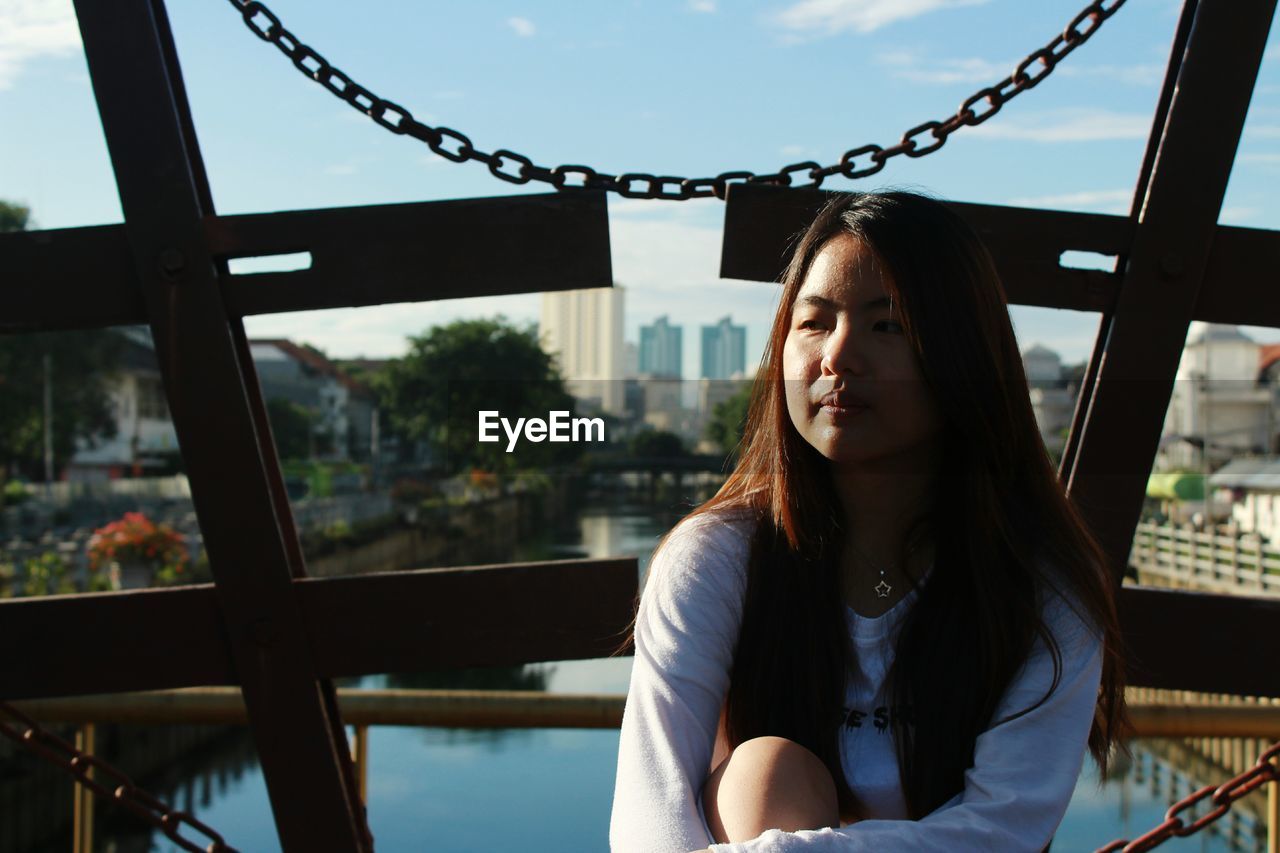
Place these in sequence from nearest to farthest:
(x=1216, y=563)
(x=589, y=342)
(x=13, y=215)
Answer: (x=1216, y=563) → (x=13, y=215) → (x=589, y=342)

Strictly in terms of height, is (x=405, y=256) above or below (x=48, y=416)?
above

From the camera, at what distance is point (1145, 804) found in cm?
1705

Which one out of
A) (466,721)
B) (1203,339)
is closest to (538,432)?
(466,721)

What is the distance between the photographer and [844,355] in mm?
1384

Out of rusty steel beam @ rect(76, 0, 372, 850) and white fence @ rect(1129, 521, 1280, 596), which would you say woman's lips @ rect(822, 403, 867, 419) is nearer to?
rusty steel beam @ rect(76, 0, 372, 850)

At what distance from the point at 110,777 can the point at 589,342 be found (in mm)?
68745

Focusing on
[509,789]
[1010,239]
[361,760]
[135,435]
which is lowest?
[509,789]

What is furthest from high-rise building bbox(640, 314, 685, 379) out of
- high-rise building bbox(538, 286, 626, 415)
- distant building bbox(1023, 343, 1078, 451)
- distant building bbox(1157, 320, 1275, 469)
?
distant building bbox(1023, 343, 1078, 451)

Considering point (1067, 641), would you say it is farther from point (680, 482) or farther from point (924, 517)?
point (680, 482)

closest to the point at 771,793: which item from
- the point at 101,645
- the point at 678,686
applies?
the point at 678,686

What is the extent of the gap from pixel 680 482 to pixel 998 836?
5.45 feet

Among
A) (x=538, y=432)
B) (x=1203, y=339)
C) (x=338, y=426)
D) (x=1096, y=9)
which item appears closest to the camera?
(x=1096, y=9)

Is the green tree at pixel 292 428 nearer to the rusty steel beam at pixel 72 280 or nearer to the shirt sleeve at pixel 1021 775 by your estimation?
the rusty steel beam at pixel 72 280

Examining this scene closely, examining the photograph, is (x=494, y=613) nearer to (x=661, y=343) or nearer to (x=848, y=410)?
(x=848, y=410)
